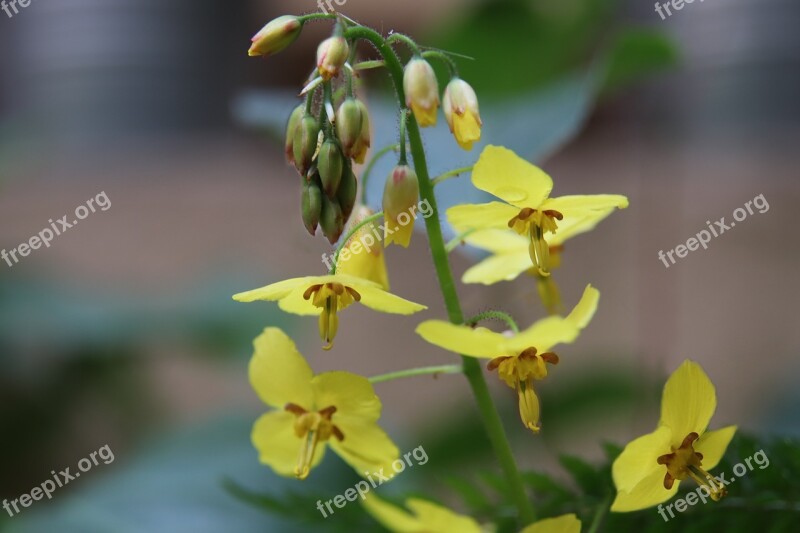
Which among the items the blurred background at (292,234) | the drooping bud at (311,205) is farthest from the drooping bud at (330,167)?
the blurred background at (292,234)

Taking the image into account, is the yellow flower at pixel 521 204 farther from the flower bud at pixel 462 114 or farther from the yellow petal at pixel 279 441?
the yellow petal at pixel 279 441

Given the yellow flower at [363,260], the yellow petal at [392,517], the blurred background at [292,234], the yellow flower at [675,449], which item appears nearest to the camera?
the yellow petal at [392,517]

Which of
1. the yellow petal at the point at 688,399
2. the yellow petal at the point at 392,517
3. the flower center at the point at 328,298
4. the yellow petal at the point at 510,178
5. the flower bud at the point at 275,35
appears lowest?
the yellow petal at the point at 688,399

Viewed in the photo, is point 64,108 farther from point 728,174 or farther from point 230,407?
point 728,174

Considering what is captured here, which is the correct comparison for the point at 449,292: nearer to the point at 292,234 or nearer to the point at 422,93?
the point at 422,93

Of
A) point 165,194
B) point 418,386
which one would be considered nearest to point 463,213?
point 418,386

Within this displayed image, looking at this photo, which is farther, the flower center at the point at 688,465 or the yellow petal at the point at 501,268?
the yellow petal at the point at 501,268
